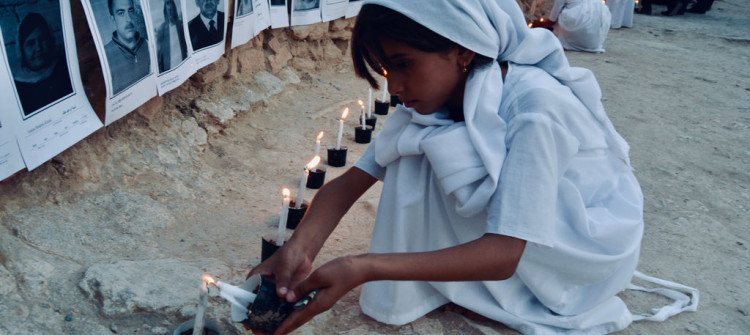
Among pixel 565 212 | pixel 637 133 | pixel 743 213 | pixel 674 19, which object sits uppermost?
pixel 565 212

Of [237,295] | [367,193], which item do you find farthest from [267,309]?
[367,193]

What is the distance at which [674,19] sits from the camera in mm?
13375

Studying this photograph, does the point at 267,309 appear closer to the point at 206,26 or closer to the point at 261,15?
the point at 206,26

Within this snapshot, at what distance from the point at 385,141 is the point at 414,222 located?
1.03 feet

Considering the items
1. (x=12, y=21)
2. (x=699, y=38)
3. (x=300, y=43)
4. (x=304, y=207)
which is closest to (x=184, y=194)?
(x=304, y=207)

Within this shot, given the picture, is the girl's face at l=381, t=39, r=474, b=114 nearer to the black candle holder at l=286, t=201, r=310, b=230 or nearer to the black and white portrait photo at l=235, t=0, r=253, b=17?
the black candle holder at l=286, t=201, r=310, b=230

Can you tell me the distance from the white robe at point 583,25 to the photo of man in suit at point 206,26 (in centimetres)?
687

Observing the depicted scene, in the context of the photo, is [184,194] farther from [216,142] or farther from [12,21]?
[12,21]

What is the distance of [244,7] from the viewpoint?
399 centimetres

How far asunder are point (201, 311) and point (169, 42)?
6.24ft

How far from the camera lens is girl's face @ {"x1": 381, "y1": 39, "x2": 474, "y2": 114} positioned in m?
1.83

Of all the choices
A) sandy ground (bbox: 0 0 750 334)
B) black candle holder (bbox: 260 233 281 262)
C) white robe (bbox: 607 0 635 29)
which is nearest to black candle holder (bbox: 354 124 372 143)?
sandy ground (bbox: 0 0 750 334)

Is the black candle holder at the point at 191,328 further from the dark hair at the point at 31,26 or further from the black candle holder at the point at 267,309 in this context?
the dark hair at the point at 31,26

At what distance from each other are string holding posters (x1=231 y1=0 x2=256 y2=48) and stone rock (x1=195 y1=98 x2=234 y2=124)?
434 mm
